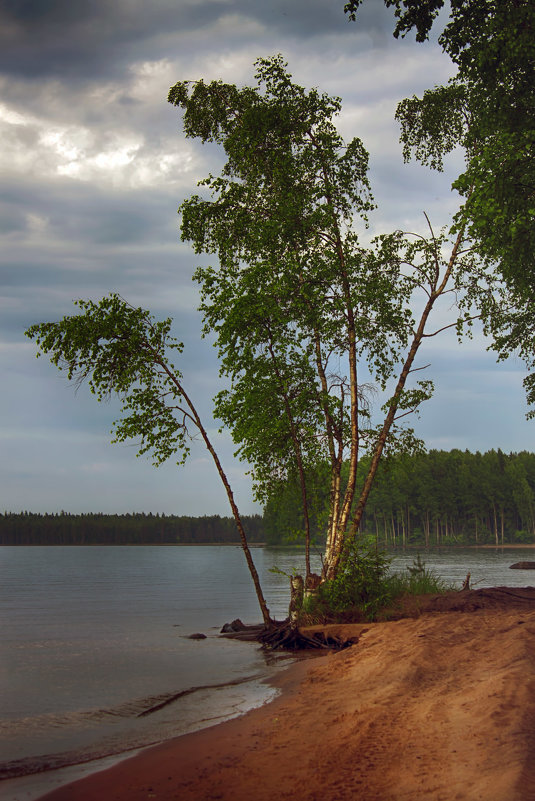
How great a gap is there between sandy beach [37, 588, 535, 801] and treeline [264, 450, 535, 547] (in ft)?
434

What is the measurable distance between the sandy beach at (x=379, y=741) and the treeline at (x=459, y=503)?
132m

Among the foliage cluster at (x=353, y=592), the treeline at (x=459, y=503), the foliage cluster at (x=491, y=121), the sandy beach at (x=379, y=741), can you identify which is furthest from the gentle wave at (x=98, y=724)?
the treeline at (x=459, y=503)

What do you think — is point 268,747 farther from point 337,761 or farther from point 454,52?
point 454,52

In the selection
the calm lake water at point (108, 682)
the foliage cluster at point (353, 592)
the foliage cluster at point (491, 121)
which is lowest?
the calm lake water at point (108, 682)

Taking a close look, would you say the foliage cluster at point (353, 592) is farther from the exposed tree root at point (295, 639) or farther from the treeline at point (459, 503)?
the treeline at point (459, 503)

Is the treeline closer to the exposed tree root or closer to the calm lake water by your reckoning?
the calm lake water

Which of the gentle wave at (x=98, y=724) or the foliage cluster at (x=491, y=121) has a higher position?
the foliage cluster at (x=491, y=121)

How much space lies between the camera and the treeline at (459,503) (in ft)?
484

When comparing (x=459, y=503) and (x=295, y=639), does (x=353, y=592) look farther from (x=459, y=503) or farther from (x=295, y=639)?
(x=459, y=503)

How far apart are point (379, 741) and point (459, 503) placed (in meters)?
153

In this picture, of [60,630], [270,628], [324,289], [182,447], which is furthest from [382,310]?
[60,630]

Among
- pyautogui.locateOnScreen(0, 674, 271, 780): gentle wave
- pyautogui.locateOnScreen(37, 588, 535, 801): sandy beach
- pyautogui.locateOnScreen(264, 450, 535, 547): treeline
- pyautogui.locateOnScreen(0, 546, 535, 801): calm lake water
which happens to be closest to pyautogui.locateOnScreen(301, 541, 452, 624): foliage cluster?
pyautogui.locateOnScreen(0, 546, 535, 801): calm lake water

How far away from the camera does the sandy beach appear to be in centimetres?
639

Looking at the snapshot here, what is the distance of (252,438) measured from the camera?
69.1 ft
